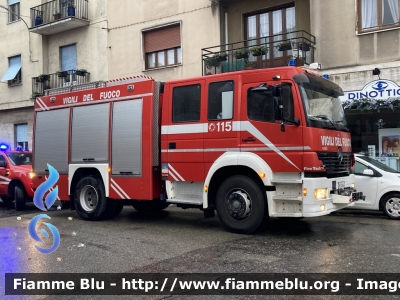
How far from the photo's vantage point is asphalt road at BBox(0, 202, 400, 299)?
5441mm

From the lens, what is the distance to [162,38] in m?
17.4

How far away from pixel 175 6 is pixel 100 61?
4.66 m

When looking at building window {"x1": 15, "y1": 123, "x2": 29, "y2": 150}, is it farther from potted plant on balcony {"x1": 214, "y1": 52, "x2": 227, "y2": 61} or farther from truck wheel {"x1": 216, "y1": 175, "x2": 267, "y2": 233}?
truck wheel {"x1": 216, "y1": 175, "x2": 267, "y2": 233}

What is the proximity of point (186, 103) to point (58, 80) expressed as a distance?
47.3 feet

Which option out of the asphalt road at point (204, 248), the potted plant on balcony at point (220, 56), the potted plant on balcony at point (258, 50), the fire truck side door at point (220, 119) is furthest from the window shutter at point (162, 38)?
the fire truck side door at point (220, 119)

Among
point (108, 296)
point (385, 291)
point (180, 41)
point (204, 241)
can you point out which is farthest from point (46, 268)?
point (180, 41)

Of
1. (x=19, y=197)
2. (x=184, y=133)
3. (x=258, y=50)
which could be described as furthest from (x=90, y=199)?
(x=258, y=50)

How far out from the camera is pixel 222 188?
7434 millimetres

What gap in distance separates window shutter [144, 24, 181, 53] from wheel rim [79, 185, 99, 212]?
30.1 feet

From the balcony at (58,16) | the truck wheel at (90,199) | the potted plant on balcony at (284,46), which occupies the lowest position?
the truck wheel at (90,199)

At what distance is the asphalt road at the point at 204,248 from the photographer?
5.44 m

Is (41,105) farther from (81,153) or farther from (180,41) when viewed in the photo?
(180,41)

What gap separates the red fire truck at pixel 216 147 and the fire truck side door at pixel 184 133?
0.02 m

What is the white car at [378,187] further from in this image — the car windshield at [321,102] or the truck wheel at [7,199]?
the truck wheel at [7,199]
